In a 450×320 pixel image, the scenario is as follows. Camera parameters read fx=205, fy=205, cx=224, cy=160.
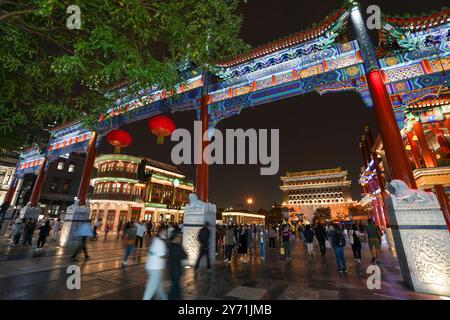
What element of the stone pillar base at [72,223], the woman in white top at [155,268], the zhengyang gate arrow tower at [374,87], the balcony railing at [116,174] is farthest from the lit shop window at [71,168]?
the woman in white top at [155,268]

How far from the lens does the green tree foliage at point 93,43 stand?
4.26 metres

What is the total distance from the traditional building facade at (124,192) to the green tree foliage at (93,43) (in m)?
21.4

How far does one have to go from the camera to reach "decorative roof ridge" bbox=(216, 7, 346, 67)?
7.65 m

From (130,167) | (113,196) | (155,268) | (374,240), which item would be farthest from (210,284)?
(130,167)

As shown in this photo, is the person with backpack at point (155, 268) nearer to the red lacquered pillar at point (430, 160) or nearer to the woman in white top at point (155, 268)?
the woman in white top at point (155, 268)

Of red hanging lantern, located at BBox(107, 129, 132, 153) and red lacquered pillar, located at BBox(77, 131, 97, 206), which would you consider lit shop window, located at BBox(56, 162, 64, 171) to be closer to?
red lacquered pillar, located at BBox(77, 131, 97, 206)

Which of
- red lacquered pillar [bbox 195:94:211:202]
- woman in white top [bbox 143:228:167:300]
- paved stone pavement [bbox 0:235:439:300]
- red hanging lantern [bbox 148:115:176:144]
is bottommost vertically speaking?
paved stone pavement [bbox 0:235:439:300]

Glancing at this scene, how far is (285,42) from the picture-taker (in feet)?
28.0

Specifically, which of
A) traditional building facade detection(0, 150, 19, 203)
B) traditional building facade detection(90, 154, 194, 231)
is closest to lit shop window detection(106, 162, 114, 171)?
traditional building facade detection(90, 154, 194, 231)

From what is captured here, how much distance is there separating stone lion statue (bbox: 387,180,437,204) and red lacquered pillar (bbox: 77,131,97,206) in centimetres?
1403

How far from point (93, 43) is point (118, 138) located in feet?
19.6

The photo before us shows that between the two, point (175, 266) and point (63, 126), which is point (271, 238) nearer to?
point (175, 266)

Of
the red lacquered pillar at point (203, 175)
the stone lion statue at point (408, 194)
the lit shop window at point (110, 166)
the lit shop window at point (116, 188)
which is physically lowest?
the stone lion statue at point (408, 194)

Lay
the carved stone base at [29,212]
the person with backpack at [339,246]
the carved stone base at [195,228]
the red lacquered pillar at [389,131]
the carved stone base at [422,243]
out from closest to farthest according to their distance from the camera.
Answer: the carved stone base at [422,243], the red lacquered pillar at [389,131], the person with backpack at [339,246], the carved stone base at [195,228], the carved stone base at [29,212]
